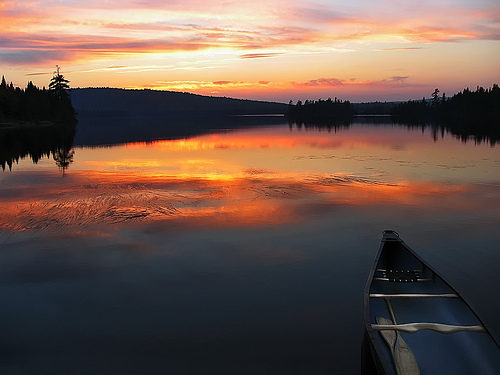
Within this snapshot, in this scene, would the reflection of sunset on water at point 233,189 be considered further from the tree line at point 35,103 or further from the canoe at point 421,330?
the tree line at point 35,103

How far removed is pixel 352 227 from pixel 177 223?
586 centimetres

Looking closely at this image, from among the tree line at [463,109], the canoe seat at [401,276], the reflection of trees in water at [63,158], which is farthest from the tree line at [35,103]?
the tree line at [463,109]

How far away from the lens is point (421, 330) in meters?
6.89

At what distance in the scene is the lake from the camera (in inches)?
302

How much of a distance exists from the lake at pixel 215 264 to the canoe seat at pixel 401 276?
0.84 m

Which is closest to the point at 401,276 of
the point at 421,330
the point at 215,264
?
the point at 421,330

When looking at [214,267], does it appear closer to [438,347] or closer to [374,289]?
[374,289]

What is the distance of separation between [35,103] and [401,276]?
9650 cm

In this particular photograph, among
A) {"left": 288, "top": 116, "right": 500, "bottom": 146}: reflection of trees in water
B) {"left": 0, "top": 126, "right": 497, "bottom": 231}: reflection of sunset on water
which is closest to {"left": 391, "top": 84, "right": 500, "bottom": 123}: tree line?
{"left": 288, "top": 116, "right": 500, "bottom": 146}: reflection of trees in water

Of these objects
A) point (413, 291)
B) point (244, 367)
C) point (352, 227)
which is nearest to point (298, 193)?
point (352, 227)

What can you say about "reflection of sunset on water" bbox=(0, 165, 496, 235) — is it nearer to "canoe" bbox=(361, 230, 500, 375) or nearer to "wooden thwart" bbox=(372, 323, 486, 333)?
"canoe" bbox=(361, 230, 500, 375)

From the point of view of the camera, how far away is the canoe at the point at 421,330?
6090 millimetres

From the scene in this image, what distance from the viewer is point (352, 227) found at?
48.5ft

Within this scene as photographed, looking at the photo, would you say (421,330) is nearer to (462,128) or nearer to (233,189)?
(233,189)
